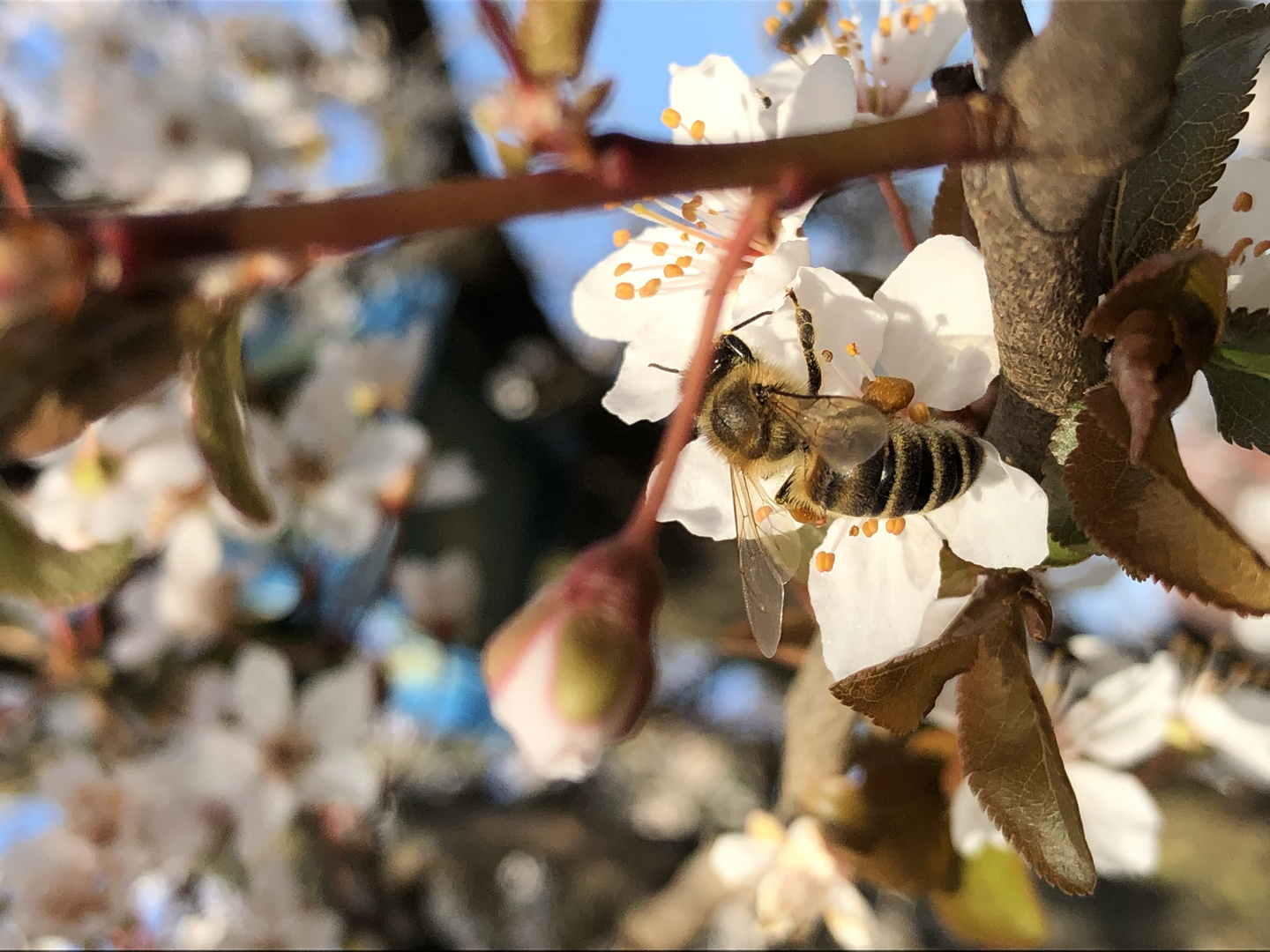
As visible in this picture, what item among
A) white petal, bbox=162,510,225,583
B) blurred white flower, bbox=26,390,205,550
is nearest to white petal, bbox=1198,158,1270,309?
blurred white flower, bbox=26,390,205,550

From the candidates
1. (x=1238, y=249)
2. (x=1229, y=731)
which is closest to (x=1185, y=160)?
(x=1238, y=249)

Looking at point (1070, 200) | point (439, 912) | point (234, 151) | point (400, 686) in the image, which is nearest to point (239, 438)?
point (1070, 200)

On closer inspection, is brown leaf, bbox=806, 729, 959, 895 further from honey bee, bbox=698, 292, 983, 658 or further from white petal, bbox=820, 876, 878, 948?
honey bee, bbox=698, 292, 983, 658

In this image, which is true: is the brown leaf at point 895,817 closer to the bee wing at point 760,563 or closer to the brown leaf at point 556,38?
the bee wing at point 760,563

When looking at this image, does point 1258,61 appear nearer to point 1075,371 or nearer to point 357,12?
point 1075,371

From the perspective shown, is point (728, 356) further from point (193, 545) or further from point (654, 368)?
point (193, 545)

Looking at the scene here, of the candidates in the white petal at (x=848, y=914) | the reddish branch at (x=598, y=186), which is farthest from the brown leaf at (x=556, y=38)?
the white petal at (x=848, y=914)

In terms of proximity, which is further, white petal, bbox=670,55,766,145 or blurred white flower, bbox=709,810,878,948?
blurred white flower, bbox=709,810,878,948
